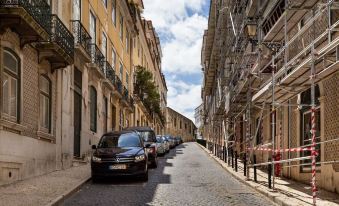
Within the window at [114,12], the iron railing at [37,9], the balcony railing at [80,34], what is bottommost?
the iron railing at [37,9]

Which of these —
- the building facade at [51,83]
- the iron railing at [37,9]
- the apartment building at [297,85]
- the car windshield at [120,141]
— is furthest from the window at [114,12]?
the iron railing at [37,9]

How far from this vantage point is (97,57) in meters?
25.4

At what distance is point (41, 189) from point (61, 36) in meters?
6.53

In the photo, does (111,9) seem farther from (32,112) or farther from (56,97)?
(32,112)

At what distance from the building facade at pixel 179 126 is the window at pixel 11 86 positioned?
3286 inches

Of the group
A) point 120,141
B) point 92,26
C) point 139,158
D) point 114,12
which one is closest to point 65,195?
point 139,158

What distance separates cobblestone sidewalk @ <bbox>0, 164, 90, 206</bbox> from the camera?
414 inches

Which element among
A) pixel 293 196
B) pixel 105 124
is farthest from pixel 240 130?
pixel 293 196

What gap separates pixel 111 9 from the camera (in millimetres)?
31422

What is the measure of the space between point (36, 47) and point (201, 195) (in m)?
7.08

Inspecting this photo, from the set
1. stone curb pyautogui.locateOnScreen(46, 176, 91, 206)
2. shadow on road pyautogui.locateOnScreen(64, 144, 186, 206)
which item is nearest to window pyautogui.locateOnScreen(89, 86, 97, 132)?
shadow on road pyautogui.locateOnScreen(64, 144, 186, 206)

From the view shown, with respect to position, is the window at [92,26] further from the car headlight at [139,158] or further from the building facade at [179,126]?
the building facade at [179,126]

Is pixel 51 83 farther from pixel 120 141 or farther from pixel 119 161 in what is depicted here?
pixel 119 161

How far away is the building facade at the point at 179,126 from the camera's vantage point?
104 m
